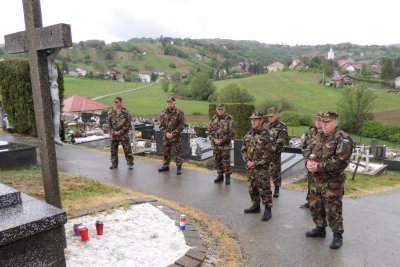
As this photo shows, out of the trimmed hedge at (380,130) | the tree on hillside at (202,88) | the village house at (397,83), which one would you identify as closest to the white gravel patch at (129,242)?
the trimmed hedge at (380,130)

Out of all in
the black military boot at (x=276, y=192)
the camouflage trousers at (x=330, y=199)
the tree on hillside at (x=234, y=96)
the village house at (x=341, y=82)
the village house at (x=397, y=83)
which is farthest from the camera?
the village house at (x=397, y=83)

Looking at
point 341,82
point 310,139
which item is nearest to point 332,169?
point 310,139

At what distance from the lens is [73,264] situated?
3.89 metres

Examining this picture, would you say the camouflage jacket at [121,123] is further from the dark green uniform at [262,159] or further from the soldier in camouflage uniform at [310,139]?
the soldier in camouflage uniform at [310,139]

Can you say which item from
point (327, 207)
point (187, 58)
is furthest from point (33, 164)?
point (187, 58)

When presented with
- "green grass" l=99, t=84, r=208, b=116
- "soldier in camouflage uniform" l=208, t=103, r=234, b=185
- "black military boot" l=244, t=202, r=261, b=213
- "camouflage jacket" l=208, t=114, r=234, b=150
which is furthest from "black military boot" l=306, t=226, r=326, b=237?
"green grass" l=99, t=84, r=208, b=116

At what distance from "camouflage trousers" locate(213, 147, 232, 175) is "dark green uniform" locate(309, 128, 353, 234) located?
2914mm

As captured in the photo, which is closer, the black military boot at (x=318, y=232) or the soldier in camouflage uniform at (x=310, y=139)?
the black military boot at (x=318, y=232)

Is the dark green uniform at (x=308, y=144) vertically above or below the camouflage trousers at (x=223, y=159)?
above

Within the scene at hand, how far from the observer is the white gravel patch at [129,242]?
13.4 ft

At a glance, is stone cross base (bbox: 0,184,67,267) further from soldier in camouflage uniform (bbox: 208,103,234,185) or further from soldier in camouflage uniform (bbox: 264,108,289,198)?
soldier in camouflage uniform (bbox: 208,103,234,185)

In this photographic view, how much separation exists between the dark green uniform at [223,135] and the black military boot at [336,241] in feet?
10.8

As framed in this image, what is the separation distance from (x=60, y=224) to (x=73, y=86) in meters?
73.4

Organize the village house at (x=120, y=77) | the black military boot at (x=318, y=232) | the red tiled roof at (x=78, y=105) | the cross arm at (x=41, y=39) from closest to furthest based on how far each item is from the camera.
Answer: the cross arm at (x=41, y=39)
the black military boot at (x=318, y=232)
the red tiled roof at (x=78, y=105)
the village house at (x=120, y=77)
